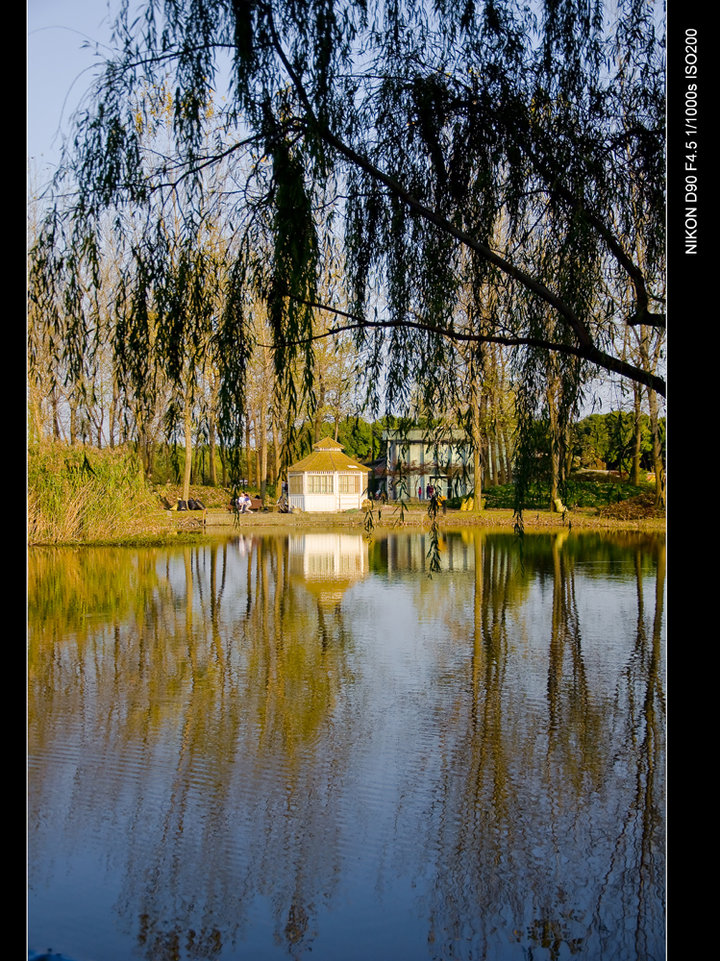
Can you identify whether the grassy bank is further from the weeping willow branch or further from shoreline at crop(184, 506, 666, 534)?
the weeping willow branch

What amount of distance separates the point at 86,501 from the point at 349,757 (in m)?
4.18

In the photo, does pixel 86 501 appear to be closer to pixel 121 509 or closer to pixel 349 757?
pixel 121 509

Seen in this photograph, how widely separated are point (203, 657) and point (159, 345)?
504 inches

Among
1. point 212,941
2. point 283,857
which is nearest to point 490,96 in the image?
point 212,941

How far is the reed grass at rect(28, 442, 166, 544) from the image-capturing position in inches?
349

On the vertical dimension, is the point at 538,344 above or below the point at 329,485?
above

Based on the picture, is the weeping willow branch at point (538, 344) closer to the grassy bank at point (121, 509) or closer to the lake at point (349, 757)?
the lake at point (349, 757)

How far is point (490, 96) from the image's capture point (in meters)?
2.25

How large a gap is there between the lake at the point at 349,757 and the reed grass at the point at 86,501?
1235mm

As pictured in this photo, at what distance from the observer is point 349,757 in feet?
34.3

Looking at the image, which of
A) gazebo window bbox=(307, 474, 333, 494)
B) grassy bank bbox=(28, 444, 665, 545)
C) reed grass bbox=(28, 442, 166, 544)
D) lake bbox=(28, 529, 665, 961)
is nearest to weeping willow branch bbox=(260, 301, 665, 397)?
lake bbox=(28, 529, 665, 961)

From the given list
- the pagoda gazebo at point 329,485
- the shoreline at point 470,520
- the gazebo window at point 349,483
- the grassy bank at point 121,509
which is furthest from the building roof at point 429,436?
the gazebo window at point 349,483

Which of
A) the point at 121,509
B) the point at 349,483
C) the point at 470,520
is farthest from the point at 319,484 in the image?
the point at 470,520
